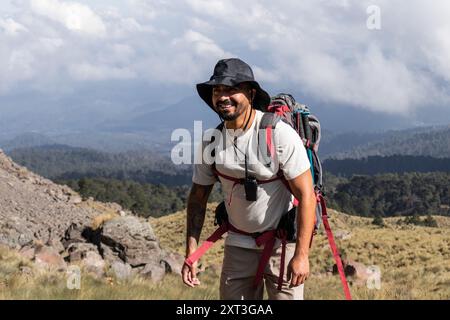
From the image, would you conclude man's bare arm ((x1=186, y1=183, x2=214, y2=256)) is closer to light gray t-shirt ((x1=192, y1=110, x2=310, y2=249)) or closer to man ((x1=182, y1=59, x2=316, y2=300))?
man ((x1=182, y1=59, x2=316, y2=300))

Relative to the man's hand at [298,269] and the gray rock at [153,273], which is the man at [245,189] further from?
the gray rock at [153,273]

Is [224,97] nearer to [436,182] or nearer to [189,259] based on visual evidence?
[189,259]

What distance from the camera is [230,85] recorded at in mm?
4078

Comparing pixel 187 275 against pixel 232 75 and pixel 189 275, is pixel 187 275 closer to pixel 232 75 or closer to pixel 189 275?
pixel 189 275

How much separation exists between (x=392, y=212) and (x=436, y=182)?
63.9 feet

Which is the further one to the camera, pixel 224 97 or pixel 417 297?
pixel 417 297

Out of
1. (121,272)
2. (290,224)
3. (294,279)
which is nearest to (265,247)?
(290,224)

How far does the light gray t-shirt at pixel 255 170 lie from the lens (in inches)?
158

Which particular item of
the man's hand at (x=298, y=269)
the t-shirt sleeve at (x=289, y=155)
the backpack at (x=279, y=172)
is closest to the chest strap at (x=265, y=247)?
the backpack at (x=279, y=172)

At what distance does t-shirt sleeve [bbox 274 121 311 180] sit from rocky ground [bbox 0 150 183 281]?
622 centimetres

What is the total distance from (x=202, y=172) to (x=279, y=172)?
68 cm

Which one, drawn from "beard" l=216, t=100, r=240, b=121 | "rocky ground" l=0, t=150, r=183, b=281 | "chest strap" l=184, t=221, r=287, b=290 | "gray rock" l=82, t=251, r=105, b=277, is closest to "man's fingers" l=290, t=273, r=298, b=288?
"chest strap" l=184, t=221, r=287, b=290

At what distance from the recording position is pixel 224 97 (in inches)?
163
